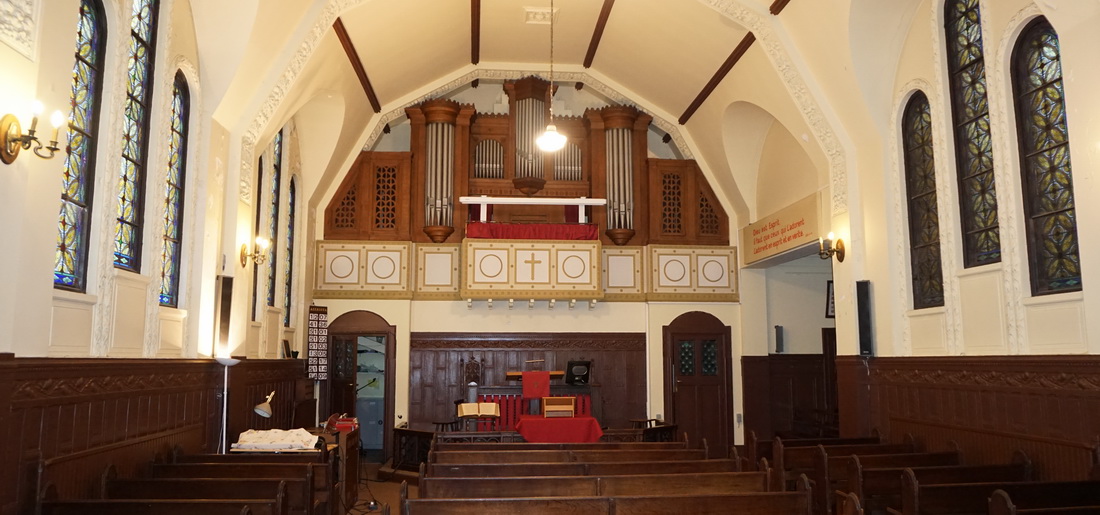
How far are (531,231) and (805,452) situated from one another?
6777mm

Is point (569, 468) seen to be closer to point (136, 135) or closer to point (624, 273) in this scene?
point (136, 135)

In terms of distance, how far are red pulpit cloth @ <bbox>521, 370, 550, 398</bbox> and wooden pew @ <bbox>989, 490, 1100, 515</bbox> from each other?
26.4ft

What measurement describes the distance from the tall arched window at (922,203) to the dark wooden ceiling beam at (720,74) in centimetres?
234

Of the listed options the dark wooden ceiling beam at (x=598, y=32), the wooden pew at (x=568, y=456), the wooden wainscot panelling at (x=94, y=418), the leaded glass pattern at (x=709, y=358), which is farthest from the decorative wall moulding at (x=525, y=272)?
the wooden pew at (x=568, y=456)

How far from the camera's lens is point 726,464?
6.68 metres

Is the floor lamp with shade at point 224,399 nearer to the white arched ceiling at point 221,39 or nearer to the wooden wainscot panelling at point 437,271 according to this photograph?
the white arched ceiling at point 221,39

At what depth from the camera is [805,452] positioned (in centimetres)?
746

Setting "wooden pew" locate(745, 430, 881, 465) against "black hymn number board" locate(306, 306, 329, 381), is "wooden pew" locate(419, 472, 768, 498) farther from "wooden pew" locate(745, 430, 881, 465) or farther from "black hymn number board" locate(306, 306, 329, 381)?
"black hymn number board" locate(306, 306, 329, 381)

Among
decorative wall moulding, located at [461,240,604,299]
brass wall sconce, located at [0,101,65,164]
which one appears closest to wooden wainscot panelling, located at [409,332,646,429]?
decorative wall moulding, located at [461,240,604,299]

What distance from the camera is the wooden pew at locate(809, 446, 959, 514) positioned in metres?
6.64

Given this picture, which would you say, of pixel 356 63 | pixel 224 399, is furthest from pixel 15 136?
pixel 356 63

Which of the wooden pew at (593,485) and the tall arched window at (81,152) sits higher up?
the tall arched window at (81,152)

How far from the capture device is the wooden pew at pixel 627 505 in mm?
4824

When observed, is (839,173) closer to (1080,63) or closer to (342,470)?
(1080,63)
